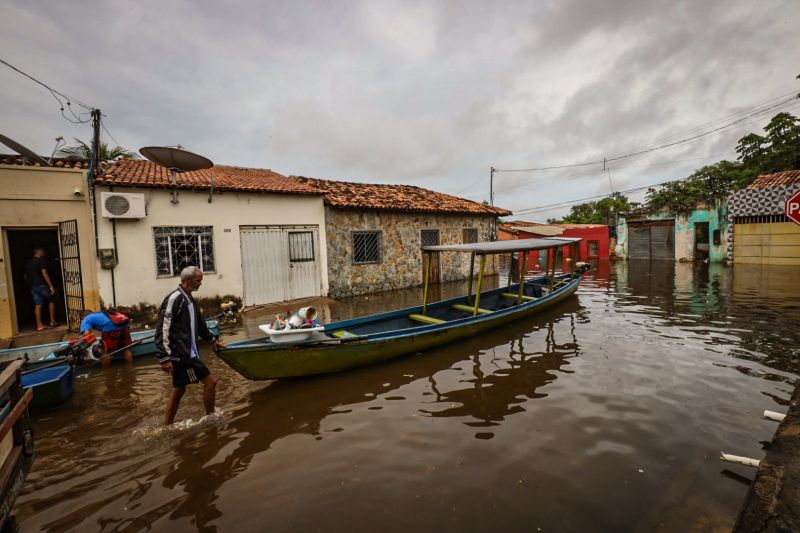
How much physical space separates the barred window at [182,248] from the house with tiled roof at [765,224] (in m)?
24.0

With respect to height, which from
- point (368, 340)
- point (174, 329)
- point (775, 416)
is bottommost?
point (775, 416)

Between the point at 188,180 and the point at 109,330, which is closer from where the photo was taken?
the point at 109,330

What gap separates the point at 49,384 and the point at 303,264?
25.1 feet

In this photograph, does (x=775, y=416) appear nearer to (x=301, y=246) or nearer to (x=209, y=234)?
(x=301, y=246)

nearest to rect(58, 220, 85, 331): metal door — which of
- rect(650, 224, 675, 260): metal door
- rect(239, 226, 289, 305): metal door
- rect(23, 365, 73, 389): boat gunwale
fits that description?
rect(239, 226, 289, 305): metal door

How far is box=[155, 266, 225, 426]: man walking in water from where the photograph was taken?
4.14 metres

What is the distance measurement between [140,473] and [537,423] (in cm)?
419

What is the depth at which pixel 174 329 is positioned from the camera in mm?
4164

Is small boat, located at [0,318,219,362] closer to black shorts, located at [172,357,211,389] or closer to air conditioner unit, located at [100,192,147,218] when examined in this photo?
black shorts, located at [172,357,211,389]

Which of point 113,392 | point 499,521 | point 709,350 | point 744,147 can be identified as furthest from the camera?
point 744,147

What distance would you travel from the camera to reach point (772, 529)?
2090 millimetres

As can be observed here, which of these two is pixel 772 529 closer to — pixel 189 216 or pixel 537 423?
pixel 537 423

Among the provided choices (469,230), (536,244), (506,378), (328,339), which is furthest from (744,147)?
(328,339)

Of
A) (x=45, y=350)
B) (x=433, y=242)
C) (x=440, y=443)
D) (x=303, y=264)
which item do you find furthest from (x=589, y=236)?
(x=45, y=350)
